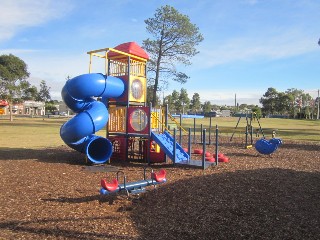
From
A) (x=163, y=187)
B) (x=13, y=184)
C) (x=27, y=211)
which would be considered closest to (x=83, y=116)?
(x=13, y=184)

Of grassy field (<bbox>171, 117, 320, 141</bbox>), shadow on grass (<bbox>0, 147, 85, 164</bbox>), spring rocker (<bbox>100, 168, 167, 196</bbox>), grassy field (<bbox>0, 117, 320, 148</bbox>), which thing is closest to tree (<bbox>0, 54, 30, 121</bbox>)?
grassy field (<bbox>0, 117, 320, 148</bbox>)

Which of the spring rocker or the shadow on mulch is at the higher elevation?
the spring rocker

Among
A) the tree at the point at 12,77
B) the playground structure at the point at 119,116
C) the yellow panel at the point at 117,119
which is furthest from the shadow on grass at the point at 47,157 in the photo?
the tree at the point at 12,77

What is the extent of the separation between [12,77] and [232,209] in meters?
51.1

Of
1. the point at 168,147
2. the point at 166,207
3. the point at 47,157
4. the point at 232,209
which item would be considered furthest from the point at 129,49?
the point at 232,209

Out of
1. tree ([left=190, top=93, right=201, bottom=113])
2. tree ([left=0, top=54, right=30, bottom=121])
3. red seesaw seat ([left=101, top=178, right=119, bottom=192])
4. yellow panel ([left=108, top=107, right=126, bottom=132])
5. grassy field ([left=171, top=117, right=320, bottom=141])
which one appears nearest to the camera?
red seesaw seat ([left=101, top=178, right=119, bottom=192])

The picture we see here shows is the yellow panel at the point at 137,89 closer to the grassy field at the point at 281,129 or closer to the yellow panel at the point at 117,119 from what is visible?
the yellow panel at the point at 117,119

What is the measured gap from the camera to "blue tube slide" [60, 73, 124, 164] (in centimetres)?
1116

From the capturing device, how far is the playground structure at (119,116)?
37.3 feet

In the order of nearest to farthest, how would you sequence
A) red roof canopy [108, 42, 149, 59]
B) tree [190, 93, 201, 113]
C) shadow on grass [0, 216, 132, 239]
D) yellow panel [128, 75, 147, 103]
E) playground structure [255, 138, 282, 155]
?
1. shadow on grass [0, 216, 132, 239]
2. yellow panel [128, 75, 147, 103]
3. red roof canopy [108, 42, 149, 59]
4. playground structure [255, 138, 282, 155]
5. tree [190, 93, 201, 113]

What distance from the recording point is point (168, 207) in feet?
20.2

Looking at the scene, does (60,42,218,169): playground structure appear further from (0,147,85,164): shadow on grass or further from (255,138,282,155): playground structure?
(255,138,282,155): playground structure

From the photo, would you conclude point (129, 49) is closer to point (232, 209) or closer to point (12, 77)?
point (232, 209)

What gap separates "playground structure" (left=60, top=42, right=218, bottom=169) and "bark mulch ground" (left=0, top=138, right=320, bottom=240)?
1.92 m
